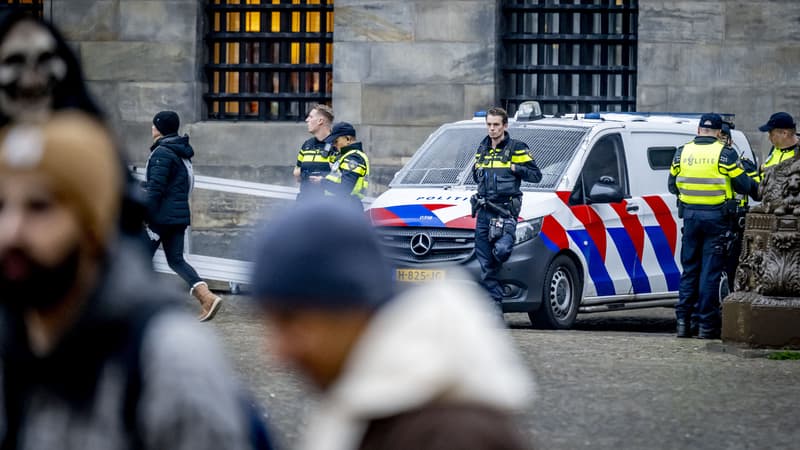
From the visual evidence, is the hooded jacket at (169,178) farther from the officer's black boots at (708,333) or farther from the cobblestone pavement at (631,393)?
the officer's black boots at (708,333)

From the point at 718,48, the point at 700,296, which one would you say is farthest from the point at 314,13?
the point at 700,296

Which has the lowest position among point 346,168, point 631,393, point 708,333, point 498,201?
point 708,333

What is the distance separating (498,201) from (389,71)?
6.26 metres

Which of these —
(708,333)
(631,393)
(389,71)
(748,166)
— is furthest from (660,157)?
(631,393)

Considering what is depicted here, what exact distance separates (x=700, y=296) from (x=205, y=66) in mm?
8491

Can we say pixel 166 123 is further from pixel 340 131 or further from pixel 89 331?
pixel 89 331

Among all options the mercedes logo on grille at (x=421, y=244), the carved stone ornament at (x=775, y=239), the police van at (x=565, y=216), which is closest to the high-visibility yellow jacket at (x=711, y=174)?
the police van at (x=565, y=216)

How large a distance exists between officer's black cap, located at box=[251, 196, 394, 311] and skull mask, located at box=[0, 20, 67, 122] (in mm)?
552

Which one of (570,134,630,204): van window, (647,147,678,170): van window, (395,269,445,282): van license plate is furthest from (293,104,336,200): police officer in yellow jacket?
(647,147,678,170): van window

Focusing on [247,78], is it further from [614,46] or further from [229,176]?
[614,46]

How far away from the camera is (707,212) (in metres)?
12.1

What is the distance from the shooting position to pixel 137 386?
2010 millimetres

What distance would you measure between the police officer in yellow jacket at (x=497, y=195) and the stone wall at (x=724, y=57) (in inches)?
215

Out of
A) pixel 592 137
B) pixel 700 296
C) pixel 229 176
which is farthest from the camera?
pixel 229 176
